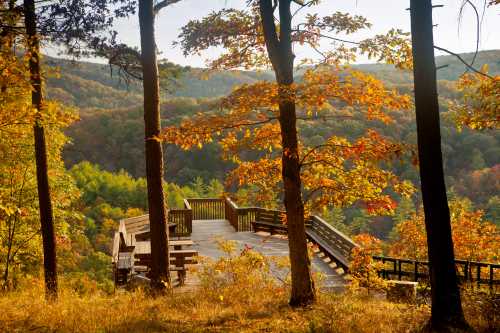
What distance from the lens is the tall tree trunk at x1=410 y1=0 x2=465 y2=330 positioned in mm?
5551

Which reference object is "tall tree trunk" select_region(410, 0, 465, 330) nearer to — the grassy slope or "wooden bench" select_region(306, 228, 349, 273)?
the grassy slope

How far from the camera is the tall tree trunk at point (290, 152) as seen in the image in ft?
25.6

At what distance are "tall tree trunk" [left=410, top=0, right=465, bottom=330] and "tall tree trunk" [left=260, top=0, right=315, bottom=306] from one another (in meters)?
2.38

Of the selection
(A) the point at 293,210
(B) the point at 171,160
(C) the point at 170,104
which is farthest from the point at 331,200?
(C) the point at 170,104

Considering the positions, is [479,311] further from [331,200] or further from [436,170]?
[331,200]

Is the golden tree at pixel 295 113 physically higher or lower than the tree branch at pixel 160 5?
lower

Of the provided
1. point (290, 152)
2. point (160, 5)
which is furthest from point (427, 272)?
point (160, 5)

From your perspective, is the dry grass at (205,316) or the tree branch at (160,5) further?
the tree branch at (160,5)

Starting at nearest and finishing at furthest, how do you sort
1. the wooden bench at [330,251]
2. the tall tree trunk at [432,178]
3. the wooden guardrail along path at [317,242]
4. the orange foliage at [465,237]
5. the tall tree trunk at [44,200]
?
the tall tree trunk at [432,178] → the tall tree trunk at [44,200] → the wooden guardrail along path at [317,242] → the wooden bench at [330,251] → the orange foliage at [465,237]

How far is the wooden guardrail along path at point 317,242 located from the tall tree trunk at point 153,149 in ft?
7.36

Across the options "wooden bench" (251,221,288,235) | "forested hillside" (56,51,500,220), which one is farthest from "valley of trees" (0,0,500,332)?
"forested hillside" (56,51,500,220)

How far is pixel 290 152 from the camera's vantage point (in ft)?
→ 25.2

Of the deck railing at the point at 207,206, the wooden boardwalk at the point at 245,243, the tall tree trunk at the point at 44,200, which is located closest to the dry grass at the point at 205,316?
the tall tree trunk at the point at 44,200

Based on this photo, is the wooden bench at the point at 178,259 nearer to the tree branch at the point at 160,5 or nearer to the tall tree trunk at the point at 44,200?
the tall tree trunk at the point at 44,200
